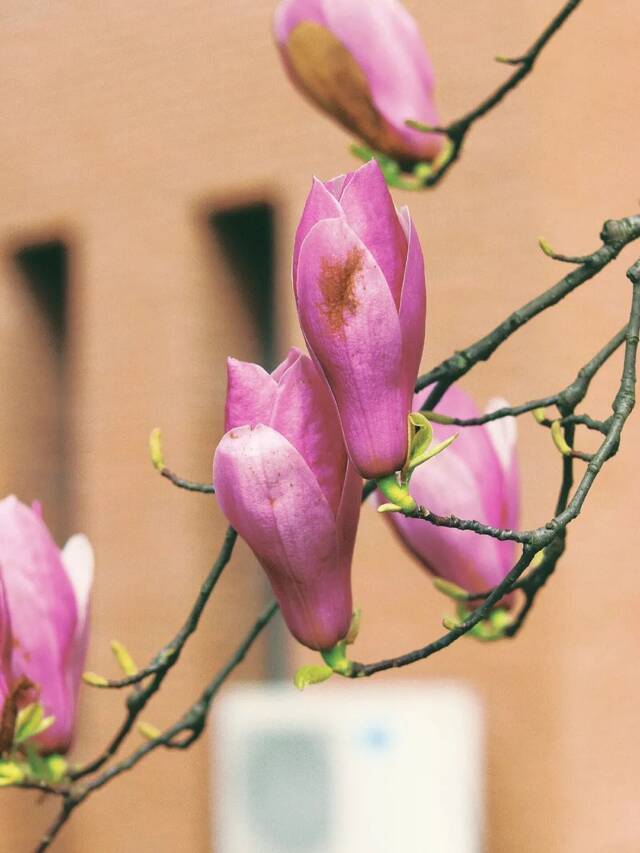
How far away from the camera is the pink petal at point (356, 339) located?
1.10ft

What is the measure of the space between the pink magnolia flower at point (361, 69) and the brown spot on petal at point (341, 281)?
10.1 inches

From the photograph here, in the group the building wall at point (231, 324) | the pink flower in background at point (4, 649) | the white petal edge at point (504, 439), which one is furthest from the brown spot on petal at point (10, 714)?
the building wall at point (231, 324)

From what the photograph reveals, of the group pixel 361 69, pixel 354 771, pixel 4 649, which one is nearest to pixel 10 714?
pixel 4 649

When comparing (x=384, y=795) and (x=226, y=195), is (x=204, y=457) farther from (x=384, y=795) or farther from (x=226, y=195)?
(x=384, y=795)

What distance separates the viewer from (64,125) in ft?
12.7

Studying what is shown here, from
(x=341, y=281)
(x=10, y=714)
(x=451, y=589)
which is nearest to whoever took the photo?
(x=341, y=281)

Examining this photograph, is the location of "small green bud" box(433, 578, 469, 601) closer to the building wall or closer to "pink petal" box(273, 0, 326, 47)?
"pink petal" box(273, 0, 326, 47)

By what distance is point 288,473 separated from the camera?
0.36 meters

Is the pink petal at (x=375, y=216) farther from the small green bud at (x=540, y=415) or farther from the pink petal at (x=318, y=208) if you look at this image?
the small green bud at (x=540, y=415)

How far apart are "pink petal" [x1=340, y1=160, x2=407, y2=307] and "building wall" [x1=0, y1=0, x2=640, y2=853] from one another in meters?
2.64

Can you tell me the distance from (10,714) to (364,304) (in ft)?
0.59

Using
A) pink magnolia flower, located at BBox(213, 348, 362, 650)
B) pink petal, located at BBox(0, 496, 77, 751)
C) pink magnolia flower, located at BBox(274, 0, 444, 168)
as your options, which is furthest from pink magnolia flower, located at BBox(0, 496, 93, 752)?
pink magnolia flower, located at BBox(274, 0, 444, 168)

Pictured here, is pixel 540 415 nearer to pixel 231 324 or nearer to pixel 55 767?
pixel 55 767

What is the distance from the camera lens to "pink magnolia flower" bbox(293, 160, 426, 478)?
0.34 m
